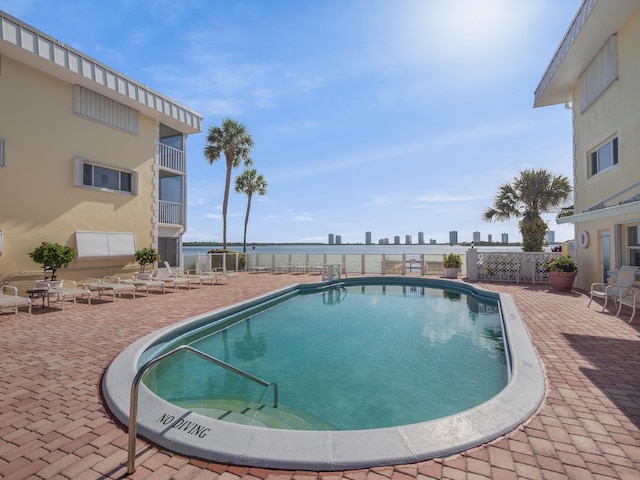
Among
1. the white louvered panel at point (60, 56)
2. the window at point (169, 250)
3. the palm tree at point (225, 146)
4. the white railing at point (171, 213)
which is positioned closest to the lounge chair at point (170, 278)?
the window at point (169, 250)

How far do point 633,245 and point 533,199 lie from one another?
7.97 m

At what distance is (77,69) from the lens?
9.69m

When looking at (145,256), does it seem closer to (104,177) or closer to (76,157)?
(104,177)

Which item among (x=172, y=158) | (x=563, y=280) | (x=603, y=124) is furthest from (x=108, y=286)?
(x=603, y=124)

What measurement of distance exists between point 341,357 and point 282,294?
5.93m

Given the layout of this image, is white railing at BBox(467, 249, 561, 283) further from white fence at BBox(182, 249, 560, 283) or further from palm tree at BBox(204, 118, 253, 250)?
palm tree at BBox(204, 118, 253, 250)

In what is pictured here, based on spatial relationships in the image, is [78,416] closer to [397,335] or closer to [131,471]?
[131,471]

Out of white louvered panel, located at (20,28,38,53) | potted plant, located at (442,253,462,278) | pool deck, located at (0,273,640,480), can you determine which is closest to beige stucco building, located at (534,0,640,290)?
pool deck, located at (0,273,640,480)

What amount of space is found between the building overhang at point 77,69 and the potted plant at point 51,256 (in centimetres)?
506

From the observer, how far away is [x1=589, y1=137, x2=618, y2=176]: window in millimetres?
9469

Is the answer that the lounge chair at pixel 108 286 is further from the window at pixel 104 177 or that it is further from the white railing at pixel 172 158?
the white railing at pixel 172 158

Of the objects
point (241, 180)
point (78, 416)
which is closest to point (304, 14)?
point (78, 416)

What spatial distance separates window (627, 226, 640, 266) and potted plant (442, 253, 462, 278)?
22.0 feet

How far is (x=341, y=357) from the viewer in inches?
221
